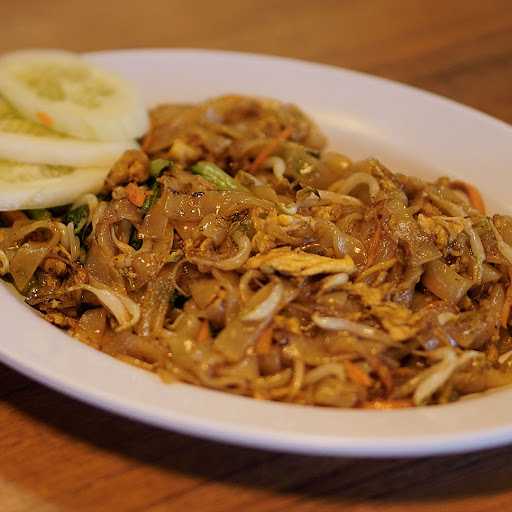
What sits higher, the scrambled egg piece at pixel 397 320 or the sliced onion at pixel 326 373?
the scrambled egg piece at pixel 397 320

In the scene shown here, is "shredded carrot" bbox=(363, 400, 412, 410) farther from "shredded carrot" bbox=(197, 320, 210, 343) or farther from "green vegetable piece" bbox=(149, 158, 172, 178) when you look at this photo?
"green vegetable piece" bbox=(149, 158, 172, 178)

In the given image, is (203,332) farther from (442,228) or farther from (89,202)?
(442,228)

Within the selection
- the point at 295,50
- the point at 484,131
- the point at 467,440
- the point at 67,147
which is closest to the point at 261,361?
the point at 467,440

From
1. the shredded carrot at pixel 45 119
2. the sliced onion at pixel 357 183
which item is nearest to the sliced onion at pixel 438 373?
the sliced onion at pixel 357 183

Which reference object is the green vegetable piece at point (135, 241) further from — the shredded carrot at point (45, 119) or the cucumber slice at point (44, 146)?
the shredded carrot at point (45, 119)

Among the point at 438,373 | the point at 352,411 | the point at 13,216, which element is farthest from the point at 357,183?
the point at 13,216

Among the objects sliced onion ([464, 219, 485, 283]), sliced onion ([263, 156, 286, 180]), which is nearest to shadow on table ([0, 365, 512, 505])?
sliced onion ([464, 219, 485, 283])

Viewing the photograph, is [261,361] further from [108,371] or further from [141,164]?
[141,164]
